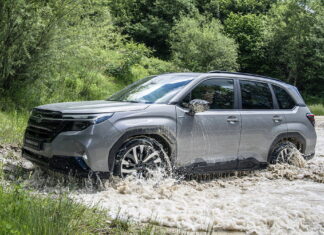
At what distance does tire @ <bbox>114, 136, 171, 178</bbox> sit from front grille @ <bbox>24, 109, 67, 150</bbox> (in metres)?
0.87

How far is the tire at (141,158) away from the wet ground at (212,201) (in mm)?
132

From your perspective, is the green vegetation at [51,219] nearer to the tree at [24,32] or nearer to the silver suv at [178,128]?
the silver suv at [178,128]

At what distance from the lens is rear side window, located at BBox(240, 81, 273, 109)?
677cm

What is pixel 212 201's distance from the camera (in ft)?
17.6

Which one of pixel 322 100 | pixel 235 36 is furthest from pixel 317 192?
pixel 235 36

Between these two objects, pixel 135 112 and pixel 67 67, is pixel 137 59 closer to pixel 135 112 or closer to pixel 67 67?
pixel 67 67

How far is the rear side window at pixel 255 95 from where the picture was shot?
6.77 m

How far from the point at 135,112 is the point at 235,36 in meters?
40.9

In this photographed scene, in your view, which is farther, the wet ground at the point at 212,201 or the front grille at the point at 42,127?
the front grille at the point at 42,127

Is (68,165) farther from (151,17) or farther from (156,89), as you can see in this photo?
(151,17)

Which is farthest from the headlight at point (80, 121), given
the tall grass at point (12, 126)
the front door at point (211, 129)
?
the tall grass at point (12, 126)

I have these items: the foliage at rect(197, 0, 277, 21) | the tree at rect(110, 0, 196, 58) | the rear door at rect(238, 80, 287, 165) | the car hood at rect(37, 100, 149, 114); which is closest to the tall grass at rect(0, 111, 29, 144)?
the car hood at rect(37, 100, 149, 114)

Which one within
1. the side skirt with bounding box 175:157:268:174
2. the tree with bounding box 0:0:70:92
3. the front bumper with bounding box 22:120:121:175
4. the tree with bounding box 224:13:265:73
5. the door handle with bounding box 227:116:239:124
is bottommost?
the side skirt with bounding box 175:157:268:174

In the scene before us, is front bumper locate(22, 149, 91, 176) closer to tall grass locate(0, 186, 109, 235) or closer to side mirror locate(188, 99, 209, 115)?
tall grass locate(0, 186, 109, 235)
